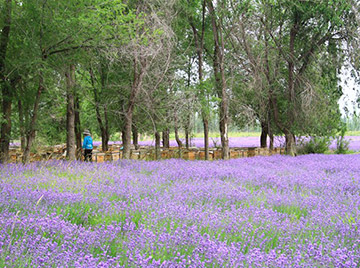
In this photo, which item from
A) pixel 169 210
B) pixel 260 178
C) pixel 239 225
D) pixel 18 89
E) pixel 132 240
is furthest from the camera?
pixel 18 89

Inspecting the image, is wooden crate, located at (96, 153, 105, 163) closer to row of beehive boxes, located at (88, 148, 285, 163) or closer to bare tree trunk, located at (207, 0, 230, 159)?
row of beehive boxes, located at (88, 148, 285, 163)

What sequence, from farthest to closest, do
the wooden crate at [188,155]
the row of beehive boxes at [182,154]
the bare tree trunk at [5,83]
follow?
the wooden crate at [188,155]
the row of beehive boxes at [182,154]
the bare tree trunk at [5,83]

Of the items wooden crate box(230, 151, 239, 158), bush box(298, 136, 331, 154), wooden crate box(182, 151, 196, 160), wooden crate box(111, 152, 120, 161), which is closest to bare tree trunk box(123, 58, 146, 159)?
wooden crate box(111, 152, 120, 161)

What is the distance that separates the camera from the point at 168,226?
3.76 metres

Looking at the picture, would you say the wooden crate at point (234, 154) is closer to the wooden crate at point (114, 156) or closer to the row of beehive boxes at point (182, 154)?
the row of beehive boxes at point (182, 154)

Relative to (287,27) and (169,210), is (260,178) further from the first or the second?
(287,27)

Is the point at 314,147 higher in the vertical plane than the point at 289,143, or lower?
lower

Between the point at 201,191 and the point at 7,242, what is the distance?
3.28 m

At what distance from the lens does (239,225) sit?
3.68m

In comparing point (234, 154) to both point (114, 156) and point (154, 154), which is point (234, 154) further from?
point (114, 156)

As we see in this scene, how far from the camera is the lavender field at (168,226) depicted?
2744 millimetres

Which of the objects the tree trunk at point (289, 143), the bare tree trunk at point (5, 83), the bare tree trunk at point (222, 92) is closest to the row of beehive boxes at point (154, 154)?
the tree trunk at point (289, 143)

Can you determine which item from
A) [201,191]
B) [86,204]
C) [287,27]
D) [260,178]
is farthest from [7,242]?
[287,27]

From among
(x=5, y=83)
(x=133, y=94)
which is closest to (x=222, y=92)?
(x=133, y=94)
